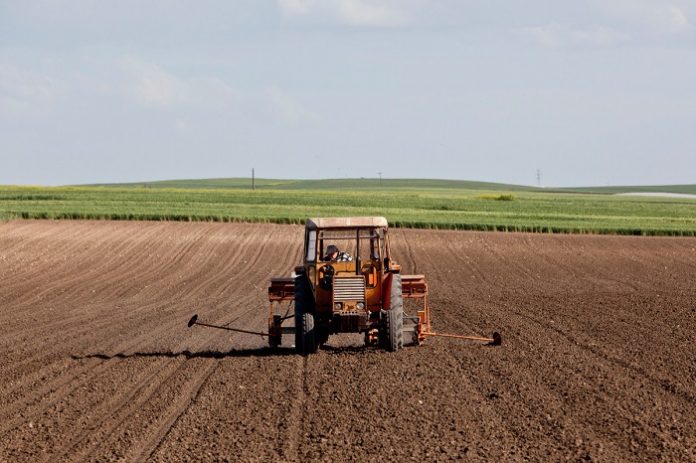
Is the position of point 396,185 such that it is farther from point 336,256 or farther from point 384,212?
point 336,256

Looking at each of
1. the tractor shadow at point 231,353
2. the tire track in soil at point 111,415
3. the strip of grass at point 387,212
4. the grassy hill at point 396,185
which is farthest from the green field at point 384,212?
the grassy hill at point 396,185

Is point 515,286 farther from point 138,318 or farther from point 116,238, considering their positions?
point 116,238

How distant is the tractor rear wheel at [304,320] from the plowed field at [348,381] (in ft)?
0.68

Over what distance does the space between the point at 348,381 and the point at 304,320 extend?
2.46 m

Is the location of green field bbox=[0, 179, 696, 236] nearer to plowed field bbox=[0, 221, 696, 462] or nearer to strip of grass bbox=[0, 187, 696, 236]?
strip of grass bbox=[0, 187, 696, 236]

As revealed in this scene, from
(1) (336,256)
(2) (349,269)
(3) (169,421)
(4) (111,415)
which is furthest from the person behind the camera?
(1) (336,256)

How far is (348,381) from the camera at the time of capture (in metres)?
14.5

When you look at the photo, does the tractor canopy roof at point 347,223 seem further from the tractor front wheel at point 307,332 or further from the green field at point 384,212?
the green field at point 384,212

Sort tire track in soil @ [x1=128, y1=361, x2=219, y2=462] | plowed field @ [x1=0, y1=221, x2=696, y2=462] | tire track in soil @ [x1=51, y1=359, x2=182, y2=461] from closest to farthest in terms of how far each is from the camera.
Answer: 1. tire track in soil @ [x1=128, y1=361, x2=219, y2=462]
2. tire track in soil @ [x1=51, y1=359, x2=182, y2=461]
3. plowed field @ [x1=0, y1=221, x2=696, y2=462]

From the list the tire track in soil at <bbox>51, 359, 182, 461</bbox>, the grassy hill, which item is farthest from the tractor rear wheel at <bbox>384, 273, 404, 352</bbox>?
the grassy hill

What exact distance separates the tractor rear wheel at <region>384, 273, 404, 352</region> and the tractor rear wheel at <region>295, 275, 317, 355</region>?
3.69 ft

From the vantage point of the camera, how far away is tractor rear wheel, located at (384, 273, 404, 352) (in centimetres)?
1675

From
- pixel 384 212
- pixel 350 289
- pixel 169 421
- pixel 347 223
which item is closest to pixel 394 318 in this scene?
pixel 350 289

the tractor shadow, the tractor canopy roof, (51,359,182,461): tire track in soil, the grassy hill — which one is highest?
the tractor canopy roof
